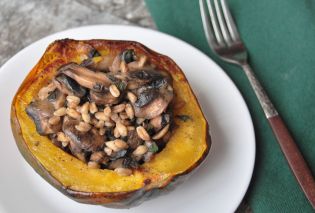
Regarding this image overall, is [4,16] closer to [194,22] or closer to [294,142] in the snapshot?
[194,22]

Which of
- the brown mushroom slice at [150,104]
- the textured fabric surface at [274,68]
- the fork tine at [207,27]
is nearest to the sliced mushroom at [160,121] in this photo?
the brown mushroom slice at [150,104]

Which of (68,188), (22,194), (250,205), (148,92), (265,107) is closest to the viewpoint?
(68,188)

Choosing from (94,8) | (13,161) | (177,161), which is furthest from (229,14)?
(13,161)

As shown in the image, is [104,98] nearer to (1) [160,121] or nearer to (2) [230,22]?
(1) [160,121]

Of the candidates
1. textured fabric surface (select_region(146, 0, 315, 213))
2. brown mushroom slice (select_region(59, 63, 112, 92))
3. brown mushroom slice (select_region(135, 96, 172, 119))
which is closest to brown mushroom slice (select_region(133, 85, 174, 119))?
brown mushroom slice (select_region(135, 96, 172, 119))

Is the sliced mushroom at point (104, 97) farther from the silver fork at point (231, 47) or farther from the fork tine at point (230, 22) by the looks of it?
the fork tine at point (230, 22)

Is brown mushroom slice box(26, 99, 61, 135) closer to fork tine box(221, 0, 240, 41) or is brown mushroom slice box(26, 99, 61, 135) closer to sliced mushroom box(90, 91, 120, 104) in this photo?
sliced mushroom box(90, 91, 120, 104)
